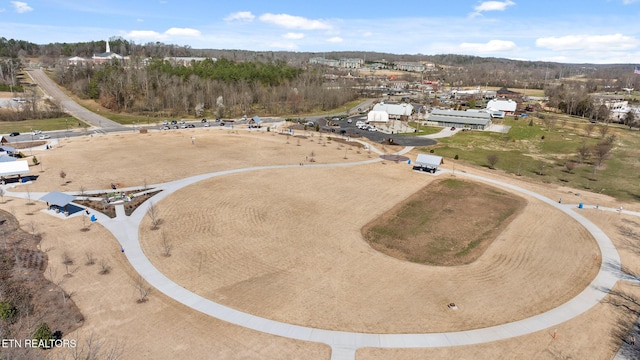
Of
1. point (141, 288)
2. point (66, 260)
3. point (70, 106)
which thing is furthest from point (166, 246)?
point (70, 106)

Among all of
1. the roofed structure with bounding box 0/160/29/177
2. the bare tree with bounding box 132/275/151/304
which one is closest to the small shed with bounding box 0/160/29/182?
the roofed structure with bounding box 0/160/29/177

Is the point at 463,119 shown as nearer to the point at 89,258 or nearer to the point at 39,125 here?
the point at 89,258

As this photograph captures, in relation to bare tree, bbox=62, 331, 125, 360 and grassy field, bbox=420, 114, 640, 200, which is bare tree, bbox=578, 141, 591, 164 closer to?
grassy field, bbox=420, 114, 640, 200

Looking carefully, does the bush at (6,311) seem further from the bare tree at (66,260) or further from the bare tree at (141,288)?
the bare tree at (141,288)

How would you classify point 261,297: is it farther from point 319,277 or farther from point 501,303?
point 501,303

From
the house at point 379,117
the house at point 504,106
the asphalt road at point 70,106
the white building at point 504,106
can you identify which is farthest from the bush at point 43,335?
the house at point 504,106

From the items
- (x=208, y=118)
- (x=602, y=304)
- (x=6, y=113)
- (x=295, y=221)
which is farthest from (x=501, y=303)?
(x=6, y=113)
